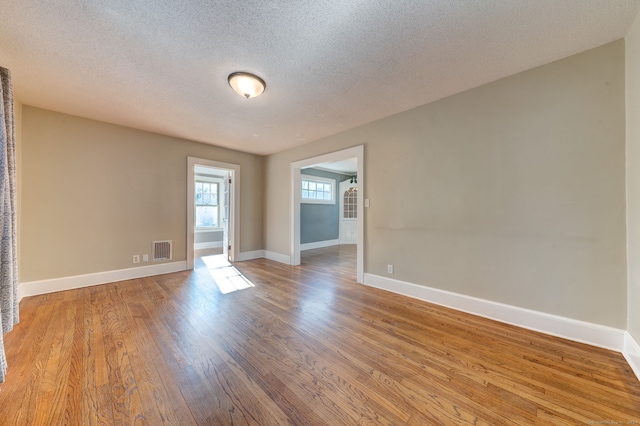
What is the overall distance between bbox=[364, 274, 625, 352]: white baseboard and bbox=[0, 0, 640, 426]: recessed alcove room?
0.01 meters

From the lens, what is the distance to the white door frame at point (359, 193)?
349 centimetres

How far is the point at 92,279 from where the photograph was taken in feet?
11.1

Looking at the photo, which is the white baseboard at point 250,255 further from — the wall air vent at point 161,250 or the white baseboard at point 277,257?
the wall air vent at point 161,250

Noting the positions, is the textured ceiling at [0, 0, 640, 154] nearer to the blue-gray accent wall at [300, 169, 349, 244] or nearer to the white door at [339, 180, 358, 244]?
the blue-gray accent wall at [300, 169, 349, 244]

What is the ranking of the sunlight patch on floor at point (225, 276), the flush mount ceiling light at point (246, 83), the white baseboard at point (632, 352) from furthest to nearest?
1. the sunlight patch on floor at point (225, 276)
2. the flush mount ceiling light at point (246, 83)
3. the white baseboard at point (632, 352)

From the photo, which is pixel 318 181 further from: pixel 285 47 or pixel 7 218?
pixel 7 218

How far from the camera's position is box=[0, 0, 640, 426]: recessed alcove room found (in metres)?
1.44

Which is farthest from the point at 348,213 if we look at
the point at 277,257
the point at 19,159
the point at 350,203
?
the point at 19,159

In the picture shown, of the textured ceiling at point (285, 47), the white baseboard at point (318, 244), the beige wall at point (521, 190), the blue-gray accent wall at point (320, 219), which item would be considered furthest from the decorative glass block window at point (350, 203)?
the textured ceiling at point (285, 47)

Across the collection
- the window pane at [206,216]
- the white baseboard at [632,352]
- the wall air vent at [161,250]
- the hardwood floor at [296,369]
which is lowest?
the hardwood floor at [296,369]

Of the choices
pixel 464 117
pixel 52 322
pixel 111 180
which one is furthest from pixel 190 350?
pixel 464 117

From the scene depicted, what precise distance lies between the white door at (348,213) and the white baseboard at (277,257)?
2.99 meters

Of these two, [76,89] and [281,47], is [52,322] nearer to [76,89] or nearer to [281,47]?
[76,89]

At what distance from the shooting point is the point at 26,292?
9.57 ft
